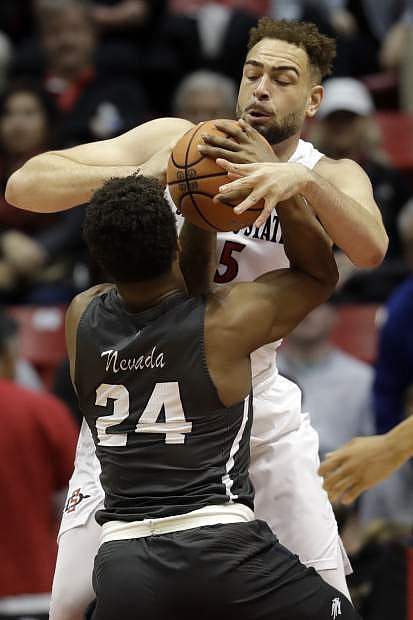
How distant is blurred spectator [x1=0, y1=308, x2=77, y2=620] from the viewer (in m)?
6.75

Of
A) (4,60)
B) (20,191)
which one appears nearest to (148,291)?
(20,191)

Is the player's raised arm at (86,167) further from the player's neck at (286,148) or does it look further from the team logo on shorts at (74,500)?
the team logo on shorts at (74,500)

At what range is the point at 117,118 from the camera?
9.95 meters

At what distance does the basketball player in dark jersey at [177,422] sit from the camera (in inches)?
151

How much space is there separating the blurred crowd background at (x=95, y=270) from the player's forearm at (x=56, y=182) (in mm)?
475

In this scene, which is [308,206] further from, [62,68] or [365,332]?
[62,68]

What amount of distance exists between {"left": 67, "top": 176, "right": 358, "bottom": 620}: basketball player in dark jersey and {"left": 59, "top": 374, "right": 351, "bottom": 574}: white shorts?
56cm

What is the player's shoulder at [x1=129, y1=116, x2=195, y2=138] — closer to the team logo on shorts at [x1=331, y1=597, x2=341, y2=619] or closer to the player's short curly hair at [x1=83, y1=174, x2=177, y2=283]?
the player's short curly hair at [x1=83, y1=174, x2=177, y2=283]

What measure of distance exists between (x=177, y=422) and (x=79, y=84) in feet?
23.5

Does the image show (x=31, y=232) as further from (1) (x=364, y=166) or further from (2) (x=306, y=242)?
(2) (x=306, y=242)

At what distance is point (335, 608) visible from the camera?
400 centimetres

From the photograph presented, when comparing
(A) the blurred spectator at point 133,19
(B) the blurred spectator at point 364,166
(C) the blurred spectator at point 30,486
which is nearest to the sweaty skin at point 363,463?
(C) the blurred spectator at point 30,486

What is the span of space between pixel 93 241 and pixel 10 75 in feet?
24.6

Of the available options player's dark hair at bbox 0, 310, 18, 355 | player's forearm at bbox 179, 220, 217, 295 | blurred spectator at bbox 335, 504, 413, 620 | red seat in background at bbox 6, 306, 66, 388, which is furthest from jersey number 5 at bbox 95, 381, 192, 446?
red seat in background at bbox 6, 306, 66, 388
